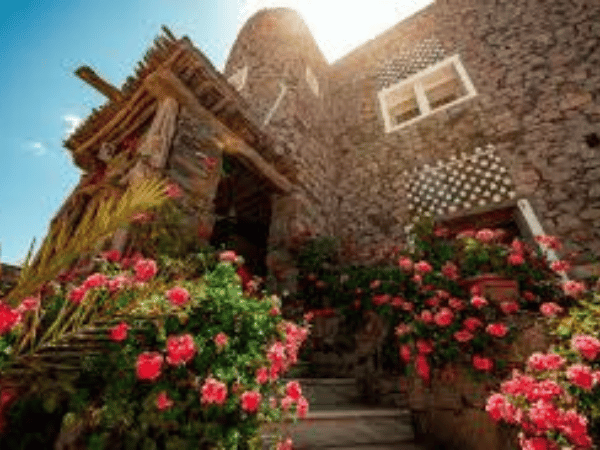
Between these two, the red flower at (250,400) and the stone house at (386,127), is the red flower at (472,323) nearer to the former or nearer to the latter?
the red flower at (250,400)

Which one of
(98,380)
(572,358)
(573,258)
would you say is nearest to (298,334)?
(98,380)

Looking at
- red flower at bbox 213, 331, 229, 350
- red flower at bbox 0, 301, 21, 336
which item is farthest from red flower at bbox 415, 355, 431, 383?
red flower at bbox 0, 301, 21, 336

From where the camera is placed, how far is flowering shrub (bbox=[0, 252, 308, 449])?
1981mm

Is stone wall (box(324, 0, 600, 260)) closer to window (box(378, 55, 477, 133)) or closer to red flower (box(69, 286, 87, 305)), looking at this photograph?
window (box(378, 55, 477, 133))

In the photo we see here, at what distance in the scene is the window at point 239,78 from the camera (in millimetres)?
8492

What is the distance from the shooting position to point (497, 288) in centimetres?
348

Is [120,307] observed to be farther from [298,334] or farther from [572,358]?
[572,358]

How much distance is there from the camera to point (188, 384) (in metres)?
2.16

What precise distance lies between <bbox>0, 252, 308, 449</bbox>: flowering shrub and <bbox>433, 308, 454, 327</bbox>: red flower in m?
1.54

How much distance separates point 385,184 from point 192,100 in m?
4.25

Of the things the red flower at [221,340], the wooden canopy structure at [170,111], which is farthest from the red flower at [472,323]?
the wooden canopy structure at [170,111]

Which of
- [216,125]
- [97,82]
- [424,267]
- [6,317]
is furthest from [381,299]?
[97,82]

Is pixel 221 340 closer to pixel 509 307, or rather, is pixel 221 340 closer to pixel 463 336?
pixel 463 336

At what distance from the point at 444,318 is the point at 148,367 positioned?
2455mm
